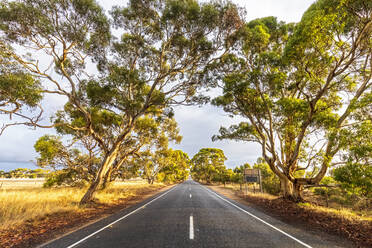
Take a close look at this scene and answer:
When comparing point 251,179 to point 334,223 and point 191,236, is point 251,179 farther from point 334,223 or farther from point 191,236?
point 191,236

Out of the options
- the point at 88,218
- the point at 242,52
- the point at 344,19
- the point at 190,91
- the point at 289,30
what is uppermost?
the point at 289,30

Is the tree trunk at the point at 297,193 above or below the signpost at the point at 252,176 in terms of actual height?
below

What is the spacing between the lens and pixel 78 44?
10.3 m

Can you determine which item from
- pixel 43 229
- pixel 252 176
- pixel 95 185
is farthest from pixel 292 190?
pixel 43 229

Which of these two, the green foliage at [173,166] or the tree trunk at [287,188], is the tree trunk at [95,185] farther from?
the green foliage at [173,166]

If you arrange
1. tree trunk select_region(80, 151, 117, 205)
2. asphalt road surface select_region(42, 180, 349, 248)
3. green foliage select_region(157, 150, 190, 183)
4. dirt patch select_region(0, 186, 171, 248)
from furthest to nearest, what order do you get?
green foliage select_region(157, 150, 190, 183) → tree trunk select_region(80, 151, 117, 205) → dirt patch select_region(0, 186, 171, 248) → asphalt road surface select_region(42, 180, 349, 248)

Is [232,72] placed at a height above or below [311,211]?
above

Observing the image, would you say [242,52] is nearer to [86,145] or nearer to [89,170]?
[86,145]

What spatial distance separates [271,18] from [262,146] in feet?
30.5

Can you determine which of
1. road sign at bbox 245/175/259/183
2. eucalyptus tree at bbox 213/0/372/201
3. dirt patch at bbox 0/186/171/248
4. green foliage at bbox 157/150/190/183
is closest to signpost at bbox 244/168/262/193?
road sign at bbox 245/175/259/183

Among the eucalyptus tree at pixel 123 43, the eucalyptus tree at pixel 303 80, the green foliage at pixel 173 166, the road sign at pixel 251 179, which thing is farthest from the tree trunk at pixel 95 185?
the green foliage at pixel 173 166

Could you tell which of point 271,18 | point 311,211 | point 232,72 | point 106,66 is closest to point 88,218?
point 106,66

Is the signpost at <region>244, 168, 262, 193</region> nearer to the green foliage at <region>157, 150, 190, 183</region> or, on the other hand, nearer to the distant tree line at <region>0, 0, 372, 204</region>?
the distant tree line at <region>0, 0, 372, 204</region>

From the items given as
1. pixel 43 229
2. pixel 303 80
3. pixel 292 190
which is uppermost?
pixel 303 80
